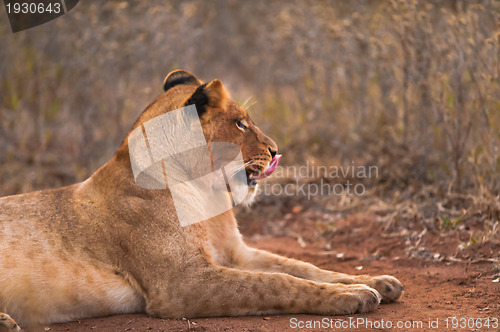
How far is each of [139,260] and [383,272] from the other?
2.03 m

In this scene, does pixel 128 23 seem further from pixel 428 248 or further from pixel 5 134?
pixel 428 248

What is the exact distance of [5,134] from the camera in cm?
773

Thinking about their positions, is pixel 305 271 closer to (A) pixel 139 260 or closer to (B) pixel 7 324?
(A) pixel 139 260

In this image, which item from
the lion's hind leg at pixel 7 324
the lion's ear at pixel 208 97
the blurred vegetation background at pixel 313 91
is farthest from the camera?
the blurred vegetation background at pixel 313 91

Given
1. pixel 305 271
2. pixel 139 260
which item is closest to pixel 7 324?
pixel 139 260

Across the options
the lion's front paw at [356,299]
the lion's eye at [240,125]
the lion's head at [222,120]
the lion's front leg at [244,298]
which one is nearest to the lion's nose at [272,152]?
the lion's head at [222,120]

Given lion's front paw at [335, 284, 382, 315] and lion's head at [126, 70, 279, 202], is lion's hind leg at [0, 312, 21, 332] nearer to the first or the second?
lion's head at [126, 70, 279, 202]

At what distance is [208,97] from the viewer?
368cm

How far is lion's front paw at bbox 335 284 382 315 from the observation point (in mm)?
3389

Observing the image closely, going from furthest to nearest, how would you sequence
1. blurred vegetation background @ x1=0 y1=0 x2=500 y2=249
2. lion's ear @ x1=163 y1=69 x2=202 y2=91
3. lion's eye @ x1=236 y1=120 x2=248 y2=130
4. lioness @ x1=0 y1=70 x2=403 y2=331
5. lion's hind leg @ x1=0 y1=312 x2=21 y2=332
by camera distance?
blurred vegetation background @ x1=0 y1=0 x2=500 y2=249
lion's ear @ x1=163 y1=69 x2=202 y2=91
lion's eye @ x1=236 y1=120 x2=248 y2=130
lioness @ x1=0 y1=70 x2=403 y2=331
lion's hind leg @ x1=0 y1=312 x2=21 y2=332

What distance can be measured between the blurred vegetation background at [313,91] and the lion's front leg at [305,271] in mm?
1631

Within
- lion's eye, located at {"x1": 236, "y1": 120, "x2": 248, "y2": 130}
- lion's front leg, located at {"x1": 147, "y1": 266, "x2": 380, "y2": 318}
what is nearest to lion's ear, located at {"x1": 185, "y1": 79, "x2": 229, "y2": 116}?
lion's eye, located at {"x1": 236, "y1": 120, "x2": 248, "y2": 130}

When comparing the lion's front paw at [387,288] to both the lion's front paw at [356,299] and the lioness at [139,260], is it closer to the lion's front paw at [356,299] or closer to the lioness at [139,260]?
the lioness at [139,260]

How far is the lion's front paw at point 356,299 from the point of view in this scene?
3.39 m
